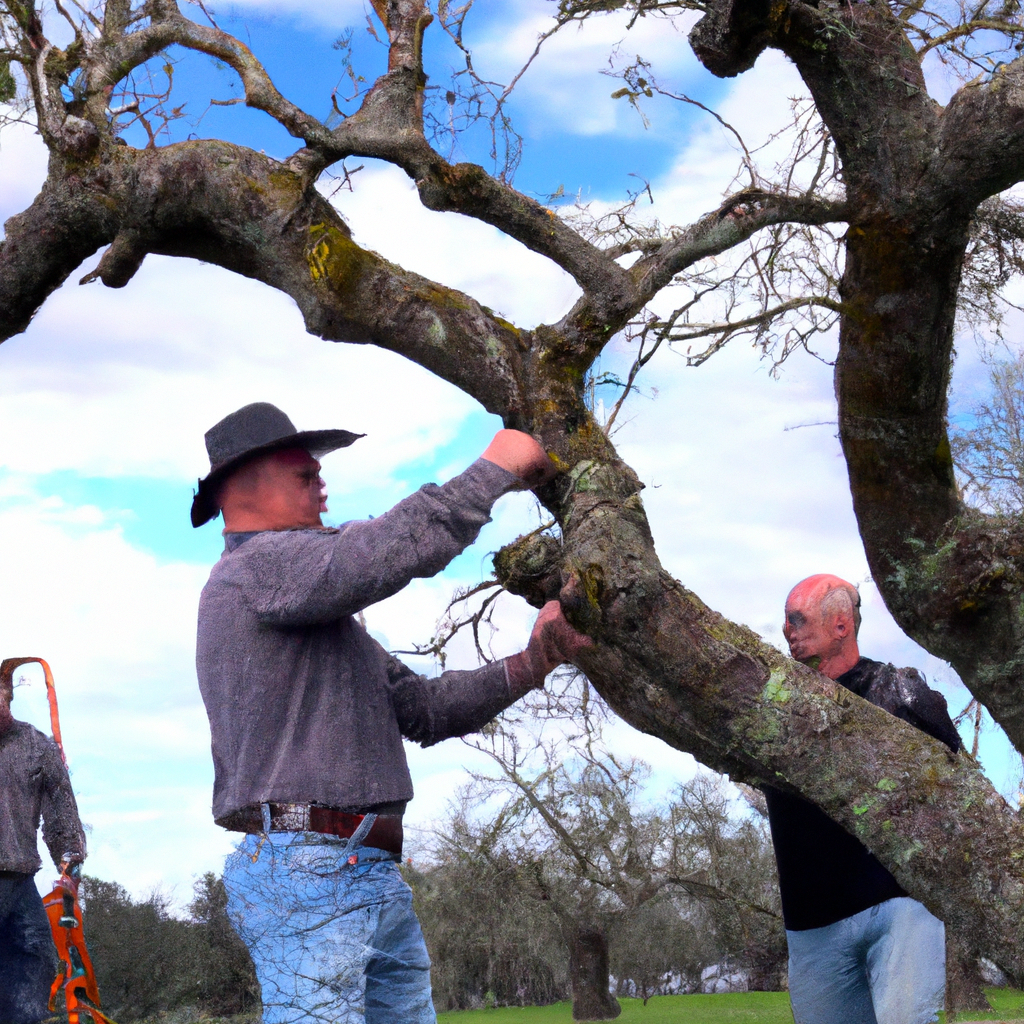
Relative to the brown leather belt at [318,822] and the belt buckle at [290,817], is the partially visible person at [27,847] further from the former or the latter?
the belt buckle at [290,817]

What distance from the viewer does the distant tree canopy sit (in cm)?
1255

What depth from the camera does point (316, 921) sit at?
2.66 m

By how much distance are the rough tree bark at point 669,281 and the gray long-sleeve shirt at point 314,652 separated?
28.5 inches

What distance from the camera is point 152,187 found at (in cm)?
430

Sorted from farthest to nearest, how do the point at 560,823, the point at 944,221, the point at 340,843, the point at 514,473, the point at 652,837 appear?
1. the point at 652,837
2. the point at 560,823
3. the point at 944,221
4. the point at 514,473
5. the point at 340,843

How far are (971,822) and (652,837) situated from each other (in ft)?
42.5

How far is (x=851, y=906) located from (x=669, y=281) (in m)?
2.63

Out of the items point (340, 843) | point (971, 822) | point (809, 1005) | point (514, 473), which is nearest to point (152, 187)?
point (514, 473)

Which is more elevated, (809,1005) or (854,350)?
(854,350)

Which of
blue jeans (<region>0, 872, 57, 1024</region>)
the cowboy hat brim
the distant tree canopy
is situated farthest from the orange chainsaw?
the distant tree canopy

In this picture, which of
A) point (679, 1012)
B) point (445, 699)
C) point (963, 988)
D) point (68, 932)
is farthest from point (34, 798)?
point (679, 1012)

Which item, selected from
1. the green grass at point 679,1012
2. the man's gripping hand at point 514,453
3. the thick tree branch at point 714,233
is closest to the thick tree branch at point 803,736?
the man's gripping hand at point 514,453

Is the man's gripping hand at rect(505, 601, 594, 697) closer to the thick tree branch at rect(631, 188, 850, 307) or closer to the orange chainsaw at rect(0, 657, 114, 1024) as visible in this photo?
the thick tree branch at rect(631, 188, 850, 307)

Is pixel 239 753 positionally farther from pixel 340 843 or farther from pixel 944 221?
pixel 944 221
